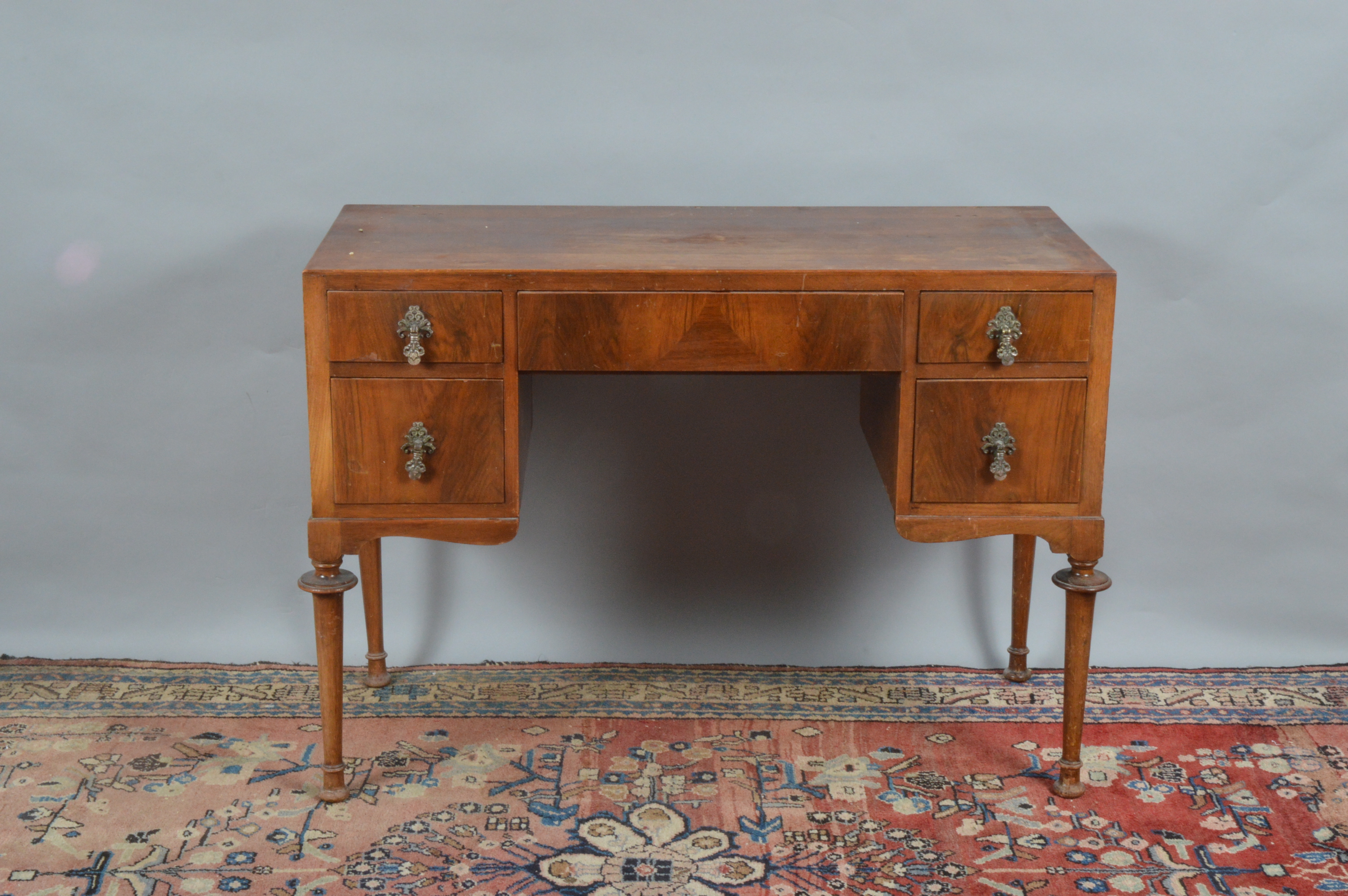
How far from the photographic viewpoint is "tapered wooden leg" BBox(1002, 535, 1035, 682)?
308cm

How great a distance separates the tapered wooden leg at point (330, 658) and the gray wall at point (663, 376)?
63 centimetres

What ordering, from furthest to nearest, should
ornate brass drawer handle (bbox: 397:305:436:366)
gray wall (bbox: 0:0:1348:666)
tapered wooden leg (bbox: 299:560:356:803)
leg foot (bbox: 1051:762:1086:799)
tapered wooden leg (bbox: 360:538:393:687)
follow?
tapered wooden leg (bbox: 360:538:393:687)
gray wall (bbox: 0:0:1348:666)
leg foot (bbox: 1051:762:1086:799)
tapered wooden leg (bbox: 299:560:356:803)
ornate brass drawer handle (bbox: 397:305:436:366)

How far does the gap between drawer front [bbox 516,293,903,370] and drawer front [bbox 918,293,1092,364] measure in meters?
0.05

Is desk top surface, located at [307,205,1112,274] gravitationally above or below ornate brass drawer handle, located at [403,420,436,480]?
above

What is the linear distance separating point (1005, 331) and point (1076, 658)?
0.62 m

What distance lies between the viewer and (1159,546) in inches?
127

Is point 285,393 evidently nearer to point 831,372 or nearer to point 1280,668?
point 831,372

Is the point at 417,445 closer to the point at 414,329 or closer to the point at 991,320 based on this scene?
the point at 414,329

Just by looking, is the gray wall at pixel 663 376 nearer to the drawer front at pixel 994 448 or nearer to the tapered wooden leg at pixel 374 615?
the tapered wooden leg at pixel 374 615

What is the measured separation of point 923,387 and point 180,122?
1.58 metres

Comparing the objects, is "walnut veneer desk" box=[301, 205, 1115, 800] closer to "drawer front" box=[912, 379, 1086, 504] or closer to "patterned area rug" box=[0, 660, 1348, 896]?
"drawer front" box=[912, 379, 1086, 504]

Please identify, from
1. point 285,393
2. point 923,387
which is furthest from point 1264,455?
point 285,393

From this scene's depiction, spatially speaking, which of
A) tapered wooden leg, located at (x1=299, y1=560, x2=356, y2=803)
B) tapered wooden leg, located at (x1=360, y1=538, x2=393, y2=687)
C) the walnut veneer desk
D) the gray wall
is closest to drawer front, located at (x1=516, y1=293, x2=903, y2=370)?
the walnut veneer desk

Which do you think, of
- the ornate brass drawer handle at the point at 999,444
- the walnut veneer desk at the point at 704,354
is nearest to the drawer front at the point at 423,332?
the walnut veneer desk at the point at 704,354
